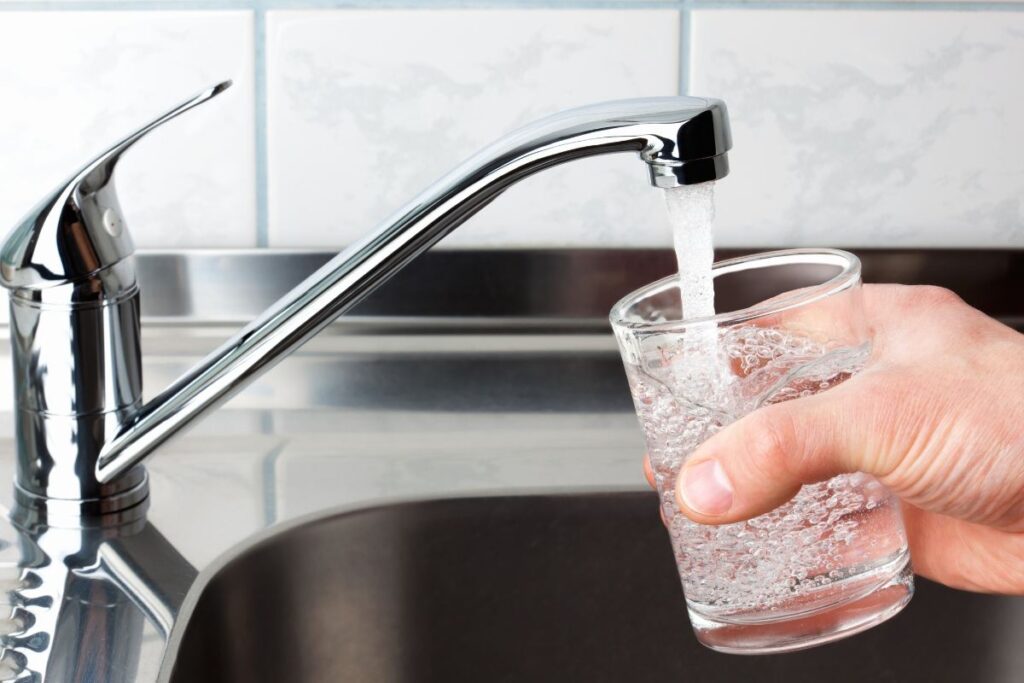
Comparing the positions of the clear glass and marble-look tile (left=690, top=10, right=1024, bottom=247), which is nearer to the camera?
the clear glass

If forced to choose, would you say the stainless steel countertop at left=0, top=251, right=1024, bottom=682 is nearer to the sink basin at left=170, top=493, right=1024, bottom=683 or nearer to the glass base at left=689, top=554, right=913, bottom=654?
the sink basin at left=170, top=493, right=1024, bottom=683

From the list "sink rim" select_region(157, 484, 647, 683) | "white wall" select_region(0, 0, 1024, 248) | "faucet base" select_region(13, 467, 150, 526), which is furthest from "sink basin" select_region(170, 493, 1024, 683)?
"white wall" select_region(0, 0, 1024, 248)

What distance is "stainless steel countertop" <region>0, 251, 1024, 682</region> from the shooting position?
0.63 m

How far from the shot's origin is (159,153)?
74cm

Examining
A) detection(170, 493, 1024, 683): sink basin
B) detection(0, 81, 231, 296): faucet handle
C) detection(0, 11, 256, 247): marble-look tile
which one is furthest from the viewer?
detection(0, 11, 256, 247): marble-look tile

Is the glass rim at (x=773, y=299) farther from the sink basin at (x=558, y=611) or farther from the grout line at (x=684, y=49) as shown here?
the grout line at (x=684, y=49)

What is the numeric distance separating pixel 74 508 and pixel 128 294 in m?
0.11

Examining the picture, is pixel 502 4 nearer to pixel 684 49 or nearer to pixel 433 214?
pixel 684 49

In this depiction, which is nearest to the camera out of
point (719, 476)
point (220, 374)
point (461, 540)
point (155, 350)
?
point (719, 476)

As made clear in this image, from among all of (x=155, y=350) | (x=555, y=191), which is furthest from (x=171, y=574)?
(x=555, y=191)

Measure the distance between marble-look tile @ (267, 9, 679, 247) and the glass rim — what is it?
302 millimetres

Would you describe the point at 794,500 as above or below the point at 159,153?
below

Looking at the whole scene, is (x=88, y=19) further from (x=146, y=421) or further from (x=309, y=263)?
(x=146, y=421)

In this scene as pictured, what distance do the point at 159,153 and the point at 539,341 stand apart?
0.88 ft
